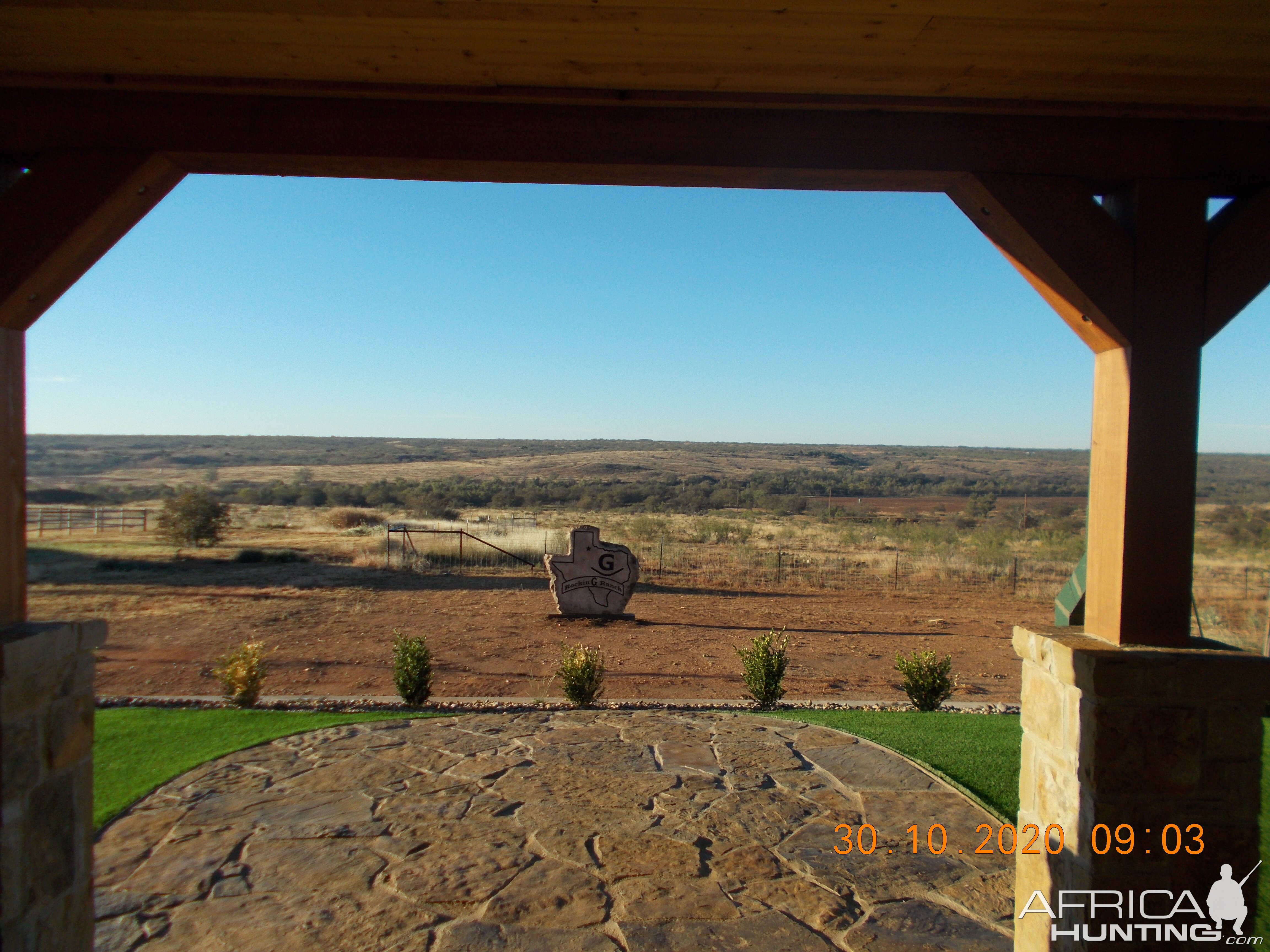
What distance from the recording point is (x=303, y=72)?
2.21 metres

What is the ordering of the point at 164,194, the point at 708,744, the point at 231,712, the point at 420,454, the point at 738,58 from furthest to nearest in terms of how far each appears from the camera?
1. the point at 420,454
2. the point at 231,712
3. the point at 708,744
4. the point at 164,194
5. the point at 738,58

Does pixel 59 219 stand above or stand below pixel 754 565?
above

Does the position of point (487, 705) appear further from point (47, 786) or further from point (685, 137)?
point (685, 137)

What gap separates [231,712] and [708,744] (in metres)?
3.73

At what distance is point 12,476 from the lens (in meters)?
2.19

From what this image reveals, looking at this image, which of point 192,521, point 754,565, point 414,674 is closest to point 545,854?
point 414,674

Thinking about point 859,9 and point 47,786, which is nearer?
point 859,9

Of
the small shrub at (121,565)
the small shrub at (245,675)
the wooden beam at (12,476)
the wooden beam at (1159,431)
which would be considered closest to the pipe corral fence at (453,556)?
the small shrub at (121,565)

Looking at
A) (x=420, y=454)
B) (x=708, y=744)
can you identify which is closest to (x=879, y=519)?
(x=708, y=744)

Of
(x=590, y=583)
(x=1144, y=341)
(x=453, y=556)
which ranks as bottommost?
(x=453, y=556)

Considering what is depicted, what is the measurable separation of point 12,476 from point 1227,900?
381 cm

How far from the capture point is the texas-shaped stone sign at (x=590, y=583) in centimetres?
1223

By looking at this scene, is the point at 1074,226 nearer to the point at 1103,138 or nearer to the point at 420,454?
the point at 1103,138
